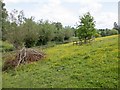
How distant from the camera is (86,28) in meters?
34.2

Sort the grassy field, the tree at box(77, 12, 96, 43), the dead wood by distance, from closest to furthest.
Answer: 1. the grassy field
2. the dead wood
3. the tree at box(77, 12, 96, 43)

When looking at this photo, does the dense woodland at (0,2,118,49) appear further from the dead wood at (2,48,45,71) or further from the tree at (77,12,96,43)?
the dead wood at (2,48,45,71)

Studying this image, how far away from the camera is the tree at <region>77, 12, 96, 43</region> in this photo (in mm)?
34219

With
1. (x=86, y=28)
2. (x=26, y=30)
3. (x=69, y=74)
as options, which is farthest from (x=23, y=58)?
(x=26, y=30)

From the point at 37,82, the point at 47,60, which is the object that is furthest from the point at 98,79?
the point at 47,60

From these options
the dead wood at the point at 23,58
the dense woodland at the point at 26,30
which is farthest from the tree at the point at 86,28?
the dead wood at the point at 23,58

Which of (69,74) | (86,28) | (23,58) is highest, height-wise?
(86,28)

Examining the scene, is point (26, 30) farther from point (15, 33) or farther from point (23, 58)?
point (23, 58)

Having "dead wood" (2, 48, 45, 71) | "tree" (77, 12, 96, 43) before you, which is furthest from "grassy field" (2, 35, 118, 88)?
"tree" (77, 12, 96, 43)

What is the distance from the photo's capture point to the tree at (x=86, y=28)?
34219mm

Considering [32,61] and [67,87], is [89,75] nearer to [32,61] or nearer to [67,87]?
[67,87]

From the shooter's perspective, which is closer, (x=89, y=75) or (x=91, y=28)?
(x=89, y=75)

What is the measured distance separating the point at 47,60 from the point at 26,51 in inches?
→ 78.2

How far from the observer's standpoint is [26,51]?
19.4 metres
